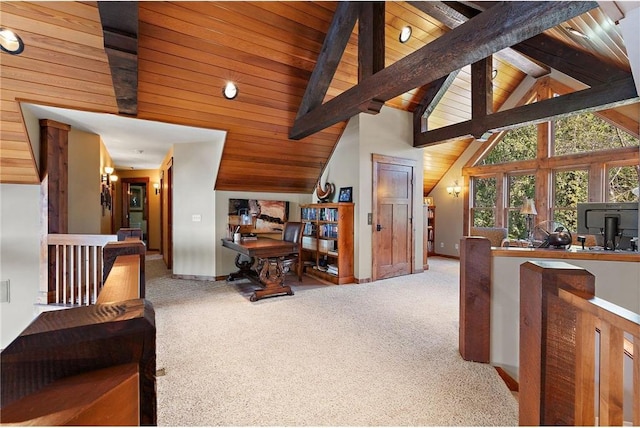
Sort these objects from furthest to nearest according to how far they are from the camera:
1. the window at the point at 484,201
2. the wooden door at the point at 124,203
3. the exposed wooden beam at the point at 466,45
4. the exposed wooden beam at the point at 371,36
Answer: the wooden door at the point at 124,203 → the window at the point at 484,201 → the exposed wooden beam at the point at 371,36 → the exposed wooden beam at the point at 466,45

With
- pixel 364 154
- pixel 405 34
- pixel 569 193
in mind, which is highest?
Answer: pixel 405 34

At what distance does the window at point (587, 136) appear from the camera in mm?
5078

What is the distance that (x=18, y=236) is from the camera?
11.8ft

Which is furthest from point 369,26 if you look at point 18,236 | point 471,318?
point 18,236

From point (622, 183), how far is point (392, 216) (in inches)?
162

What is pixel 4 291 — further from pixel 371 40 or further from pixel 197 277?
pixel 371 40

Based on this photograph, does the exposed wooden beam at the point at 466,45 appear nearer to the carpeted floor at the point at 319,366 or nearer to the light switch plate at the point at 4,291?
the carpeted floor at the point at 319,366

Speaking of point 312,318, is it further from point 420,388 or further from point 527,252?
point 527,252

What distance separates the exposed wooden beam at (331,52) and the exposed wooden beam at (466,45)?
21.3 inches

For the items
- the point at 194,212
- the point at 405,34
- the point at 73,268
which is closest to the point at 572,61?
the point at 405,34

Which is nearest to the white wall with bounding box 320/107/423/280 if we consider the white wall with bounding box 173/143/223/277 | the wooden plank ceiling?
the wooden plank ceiling

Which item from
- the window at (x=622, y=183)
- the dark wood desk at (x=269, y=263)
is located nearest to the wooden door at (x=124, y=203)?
the dark wood desk at (x=269, y=263)

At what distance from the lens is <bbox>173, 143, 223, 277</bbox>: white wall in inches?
195

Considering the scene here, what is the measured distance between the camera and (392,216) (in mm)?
5168
